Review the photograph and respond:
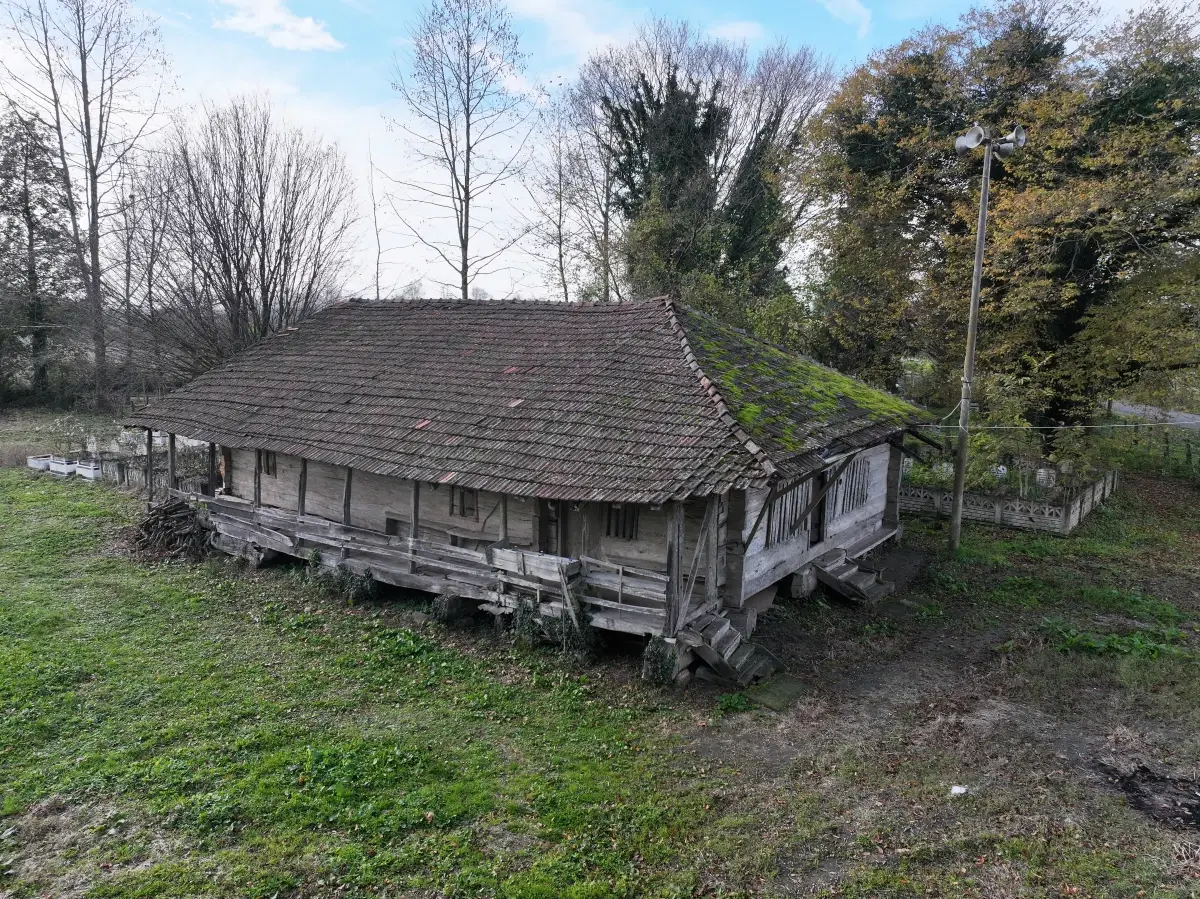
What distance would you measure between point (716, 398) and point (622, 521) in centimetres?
224

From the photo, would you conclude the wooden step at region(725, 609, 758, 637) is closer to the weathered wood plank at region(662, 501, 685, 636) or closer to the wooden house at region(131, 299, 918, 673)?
the wooden house at region(131, 299, 918, 673)

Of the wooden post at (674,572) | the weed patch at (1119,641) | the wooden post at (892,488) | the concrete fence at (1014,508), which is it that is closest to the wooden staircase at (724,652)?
the wooden post at (674,572)

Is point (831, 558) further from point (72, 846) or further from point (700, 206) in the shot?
point (700, 206)

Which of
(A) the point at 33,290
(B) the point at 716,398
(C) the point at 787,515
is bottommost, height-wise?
(C) the point at 787,515

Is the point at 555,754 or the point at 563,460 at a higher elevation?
the point at 563,460

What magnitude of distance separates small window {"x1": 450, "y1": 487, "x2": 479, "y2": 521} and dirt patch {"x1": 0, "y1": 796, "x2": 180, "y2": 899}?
611 cm

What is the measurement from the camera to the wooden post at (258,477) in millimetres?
13930

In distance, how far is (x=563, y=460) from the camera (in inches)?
380

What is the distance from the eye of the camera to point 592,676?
902 centimetres

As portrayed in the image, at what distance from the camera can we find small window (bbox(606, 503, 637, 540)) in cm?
1010

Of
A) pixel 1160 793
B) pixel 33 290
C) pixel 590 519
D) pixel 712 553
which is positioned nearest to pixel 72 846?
pixel 590 519

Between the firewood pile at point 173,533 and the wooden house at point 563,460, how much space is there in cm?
55

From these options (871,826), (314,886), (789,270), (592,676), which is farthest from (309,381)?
(789,270)

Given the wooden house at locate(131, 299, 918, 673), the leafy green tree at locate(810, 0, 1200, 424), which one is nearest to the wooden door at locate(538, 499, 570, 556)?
the wooden house at locate(131, 299, 918, 673)
